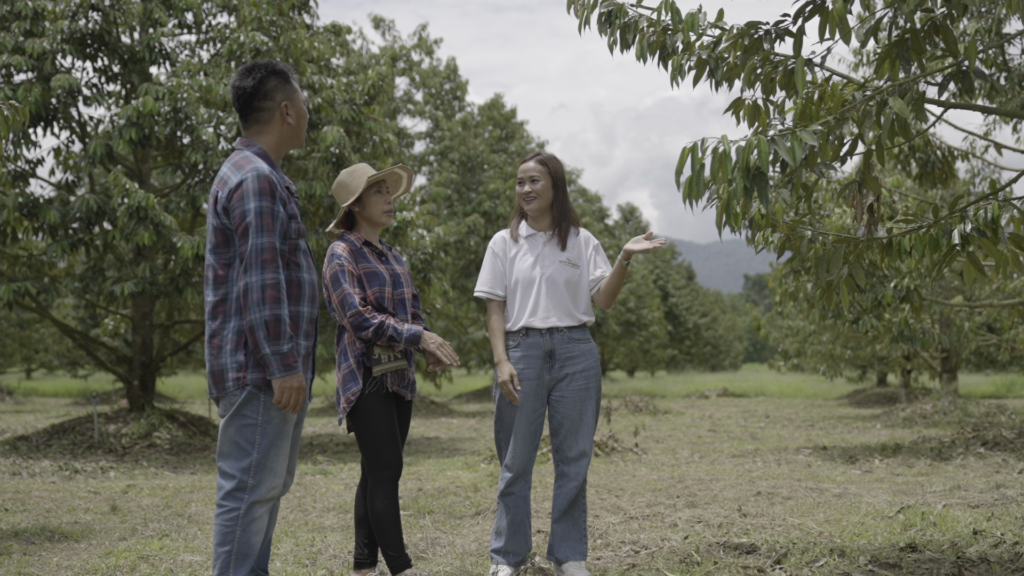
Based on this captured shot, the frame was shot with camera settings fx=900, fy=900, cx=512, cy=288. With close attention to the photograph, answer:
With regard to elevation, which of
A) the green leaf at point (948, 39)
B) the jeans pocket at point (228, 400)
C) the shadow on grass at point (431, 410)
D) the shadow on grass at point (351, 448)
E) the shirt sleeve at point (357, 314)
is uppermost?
the green leaf at point (948, 39)

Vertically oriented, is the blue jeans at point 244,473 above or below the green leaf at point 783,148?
below

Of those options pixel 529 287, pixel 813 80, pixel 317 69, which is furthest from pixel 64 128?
pixel 813 80

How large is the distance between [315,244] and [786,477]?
19.6ft

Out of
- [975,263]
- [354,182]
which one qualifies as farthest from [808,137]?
[354,182]

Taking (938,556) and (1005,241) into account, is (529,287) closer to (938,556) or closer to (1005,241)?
(1005,241)

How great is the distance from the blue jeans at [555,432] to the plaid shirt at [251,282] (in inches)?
51.9

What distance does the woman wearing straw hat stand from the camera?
13.0ft

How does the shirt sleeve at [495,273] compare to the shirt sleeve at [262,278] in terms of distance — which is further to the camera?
the shirt sleeve at [495,273]

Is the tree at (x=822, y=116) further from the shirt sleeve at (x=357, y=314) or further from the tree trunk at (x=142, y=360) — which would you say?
the tree trunk at (x=142, y=360)

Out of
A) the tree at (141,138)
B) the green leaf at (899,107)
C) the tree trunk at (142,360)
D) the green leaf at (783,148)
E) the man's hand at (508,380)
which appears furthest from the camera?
the tree trunk at (142,360)

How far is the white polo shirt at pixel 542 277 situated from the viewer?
4203 mm

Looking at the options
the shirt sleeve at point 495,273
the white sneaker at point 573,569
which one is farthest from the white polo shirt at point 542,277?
the white sneaker at point 573,569

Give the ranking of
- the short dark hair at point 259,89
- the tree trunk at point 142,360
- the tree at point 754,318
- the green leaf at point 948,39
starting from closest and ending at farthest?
the short dark hair at point 259,89
the green leaf at point 948,39
the tree trunk at point 142,360
the tree at point 754,318

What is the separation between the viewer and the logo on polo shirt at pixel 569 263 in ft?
13.9
